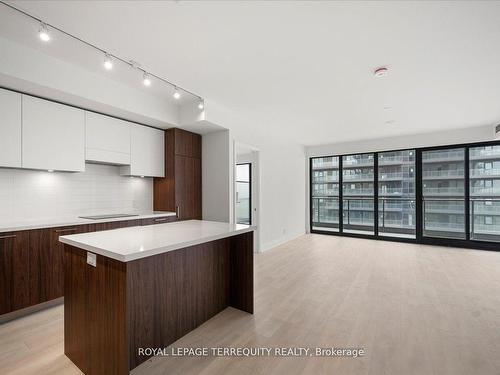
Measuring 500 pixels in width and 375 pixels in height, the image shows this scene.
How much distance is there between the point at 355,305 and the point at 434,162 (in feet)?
15.5

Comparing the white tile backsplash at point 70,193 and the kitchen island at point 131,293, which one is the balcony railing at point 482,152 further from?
the white tile backsplash at point 70,193

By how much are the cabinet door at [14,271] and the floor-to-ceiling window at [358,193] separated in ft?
21.1

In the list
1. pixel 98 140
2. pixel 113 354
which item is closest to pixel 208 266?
pixel 113 354

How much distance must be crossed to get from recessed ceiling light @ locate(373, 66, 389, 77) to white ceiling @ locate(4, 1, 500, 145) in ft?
0.19

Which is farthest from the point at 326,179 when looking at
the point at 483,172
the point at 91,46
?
the point at 91,46

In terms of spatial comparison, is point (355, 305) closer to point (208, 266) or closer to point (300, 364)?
point (300, 364)

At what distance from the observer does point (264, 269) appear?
3.87 meters

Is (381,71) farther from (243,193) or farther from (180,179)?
(243,193)

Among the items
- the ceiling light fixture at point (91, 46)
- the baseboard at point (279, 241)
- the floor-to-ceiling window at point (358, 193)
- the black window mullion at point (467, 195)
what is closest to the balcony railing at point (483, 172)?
the black window mullion at point (467, 195)

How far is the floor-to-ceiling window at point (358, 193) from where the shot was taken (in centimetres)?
635

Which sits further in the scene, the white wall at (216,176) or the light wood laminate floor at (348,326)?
the white wall at (216,176)

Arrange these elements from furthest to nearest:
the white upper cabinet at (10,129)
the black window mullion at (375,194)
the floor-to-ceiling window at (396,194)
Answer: the black window mullion at (375,194)
the floor-to-ceiling window at (396,194)
the white upper cabinet at (10,129)

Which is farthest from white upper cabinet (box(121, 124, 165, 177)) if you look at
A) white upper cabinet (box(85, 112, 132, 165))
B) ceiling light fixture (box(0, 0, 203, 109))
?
ceiling light fixture (box(0, 0, 203, 109))

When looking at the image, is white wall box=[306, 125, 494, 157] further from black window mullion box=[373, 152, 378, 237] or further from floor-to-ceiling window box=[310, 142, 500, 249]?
black window mullion box=[373, 152, 378, 237]
